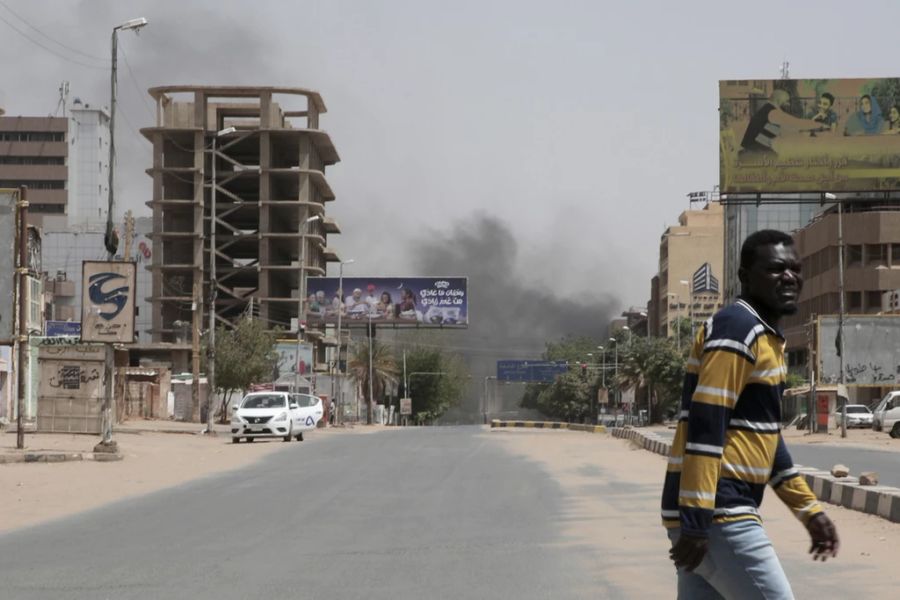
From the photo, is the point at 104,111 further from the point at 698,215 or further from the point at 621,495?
the point at 621,495

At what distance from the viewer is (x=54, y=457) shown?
29172 mm

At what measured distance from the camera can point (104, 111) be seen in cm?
16000

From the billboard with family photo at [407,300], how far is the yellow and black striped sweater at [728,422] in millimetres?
98979

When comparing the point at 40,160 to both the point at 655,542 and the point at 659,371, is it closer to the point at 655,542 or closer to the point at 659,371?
the point at 659,371

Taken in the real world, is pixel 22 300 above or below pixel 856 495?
above

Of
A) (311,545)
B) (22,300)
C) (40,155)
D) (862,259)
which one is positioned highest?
(40,155)

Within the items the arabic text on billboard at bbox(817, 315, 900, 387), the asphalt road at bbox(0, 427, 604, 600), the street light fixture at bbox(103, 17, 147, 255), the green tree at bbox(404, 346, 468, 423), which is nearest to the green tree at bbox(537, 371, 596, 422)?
the green tree at bbox(404, 346, 468, 423)

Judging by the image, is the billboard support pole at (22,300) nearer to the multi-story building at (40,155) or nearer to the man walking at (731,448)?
the man walking at (731,448)

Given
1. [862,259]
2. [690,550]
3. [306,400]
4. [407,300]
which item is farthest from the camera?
[407,300]

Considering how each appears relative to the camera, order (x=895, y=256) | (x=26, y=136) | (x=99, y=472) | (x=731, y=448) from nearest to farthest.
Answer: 1. (x=731, y=448)
2. (x=99, y=472)
3. (x=895, y=256)
4. (x=26, y=136)

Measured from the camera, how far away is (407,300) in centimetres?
10481

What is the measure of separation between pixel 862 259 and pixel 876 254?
1082mm

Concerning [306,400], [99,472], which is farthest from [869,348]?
[99,472]

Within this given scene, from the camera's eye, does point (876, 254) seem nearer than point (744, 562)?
No
